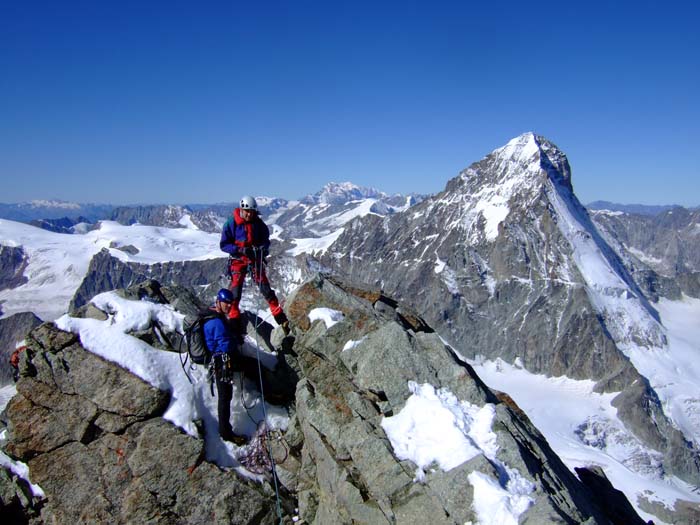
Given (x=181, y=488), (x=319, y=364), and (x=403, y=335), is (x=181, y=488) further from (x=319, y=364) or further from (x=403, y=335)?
(x=403, y=335)

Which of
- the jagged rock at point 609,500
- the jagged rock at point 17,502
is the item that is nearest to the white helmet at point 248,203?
the jagged rock at point 17,502

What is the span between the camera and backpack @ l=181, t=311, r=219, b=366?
12.7 meters

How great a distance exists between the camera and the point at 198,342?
1269 centimetres

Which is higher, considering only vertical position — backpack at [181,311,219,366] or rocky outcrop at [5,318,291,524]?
backpack at [181,311,219,366]

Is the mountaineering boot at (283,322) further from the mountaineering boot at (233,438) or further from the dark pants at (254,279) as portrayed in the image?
the mountaineering boot at (233,438)

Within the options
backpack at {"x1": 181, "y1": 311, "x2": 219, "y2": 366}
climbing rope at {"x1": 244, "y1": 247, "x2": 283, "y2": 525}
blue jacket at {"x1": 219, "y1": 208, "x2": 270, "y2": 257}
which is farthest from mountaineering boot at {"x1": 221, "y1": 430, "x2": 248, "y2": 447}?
blue jacket at {"x1": 219, "y1": 208, "x2": 270, "y2": 257}

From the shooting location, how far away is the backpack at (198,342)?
1266 centimetres

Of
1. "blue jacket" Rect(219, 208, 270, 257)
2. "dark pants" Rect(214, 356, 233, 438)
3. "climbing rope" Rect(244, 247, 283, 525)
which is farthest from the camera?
"blue jacket" Rect(219, 208, 270, 257)

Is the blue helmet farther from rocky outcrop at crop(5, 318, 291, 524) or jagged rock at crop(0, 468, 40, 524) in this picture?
jagged rock at crop(0, 468, 40, 524)

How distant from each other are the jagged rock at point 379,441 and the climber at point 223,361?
6.81 ft

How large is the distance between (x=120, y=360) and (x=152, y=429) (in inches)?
94.8

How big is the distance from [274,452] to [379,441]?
389 centimetres

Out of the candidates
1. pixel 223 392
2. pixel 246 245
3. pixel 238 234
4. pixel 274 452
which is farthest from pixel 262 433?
pixel 238 234

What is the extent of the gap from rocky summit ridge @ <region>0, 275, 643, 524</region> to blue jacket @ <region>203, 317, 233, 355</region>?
2.06 m
